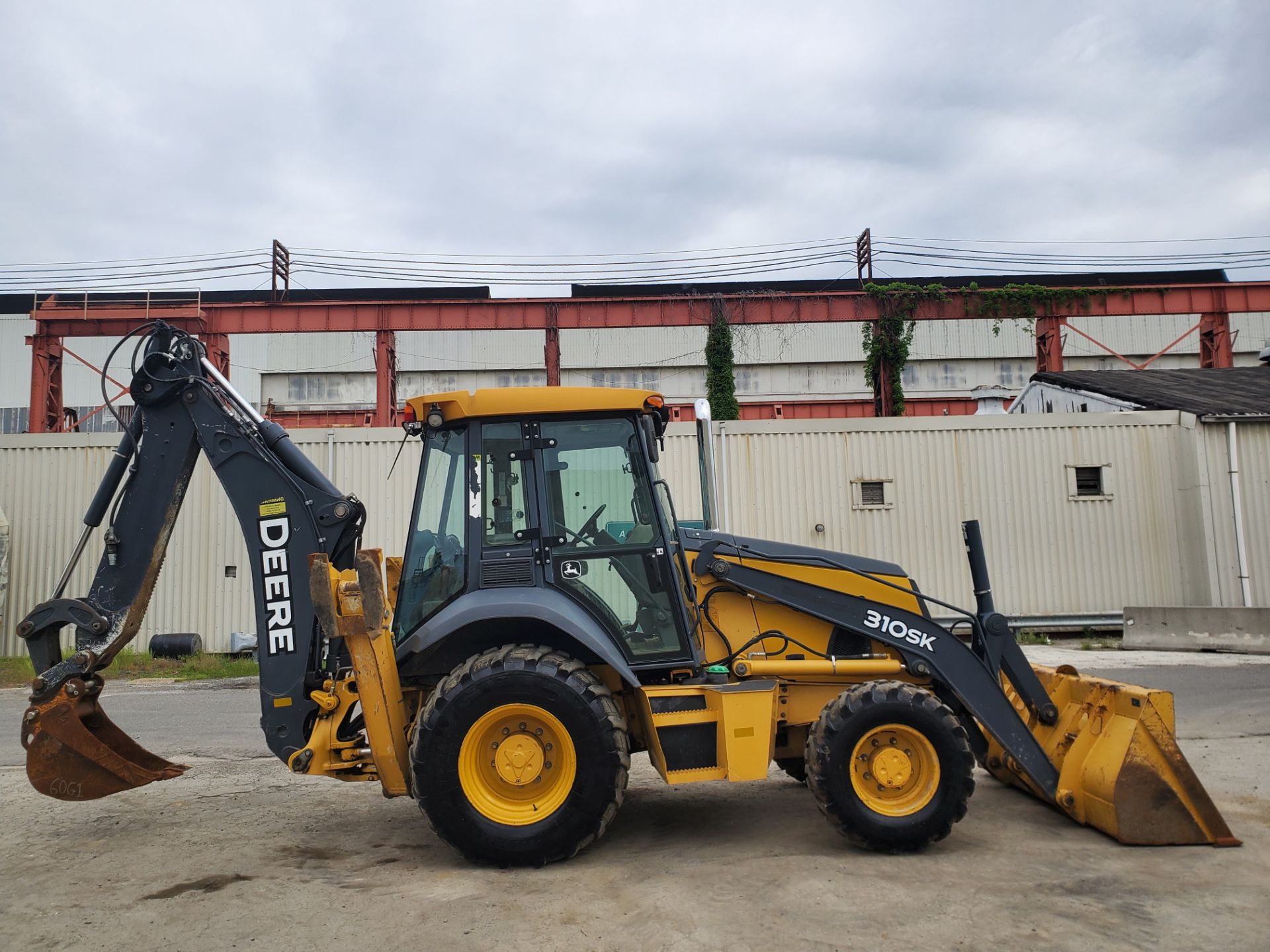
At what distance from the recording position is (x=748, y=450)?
16.0m

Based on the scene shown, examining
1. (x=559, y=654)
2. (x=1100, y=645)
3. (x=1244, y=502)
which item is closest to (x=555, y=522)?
(x=559, y=654)

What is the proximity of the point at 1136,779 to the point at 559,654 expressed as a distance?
3.01 meters

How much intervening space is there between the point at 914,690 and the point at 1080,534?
1255 cm

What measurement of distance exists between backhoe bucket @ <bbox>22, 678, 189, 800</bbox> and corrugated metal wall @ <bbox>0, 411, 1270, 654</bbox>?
1010cm

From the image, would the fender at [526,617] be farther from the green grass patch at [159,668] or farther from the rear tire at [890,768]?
the green grass patch at [159,668]

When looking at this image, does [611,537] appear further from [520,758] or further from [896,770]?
[896,770]

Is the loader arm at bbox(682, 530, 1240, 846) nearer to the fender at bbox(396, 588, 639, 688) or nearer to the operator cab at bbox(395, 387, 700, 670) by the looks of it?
the operator cab at bbox(395, 387, 700, 670)

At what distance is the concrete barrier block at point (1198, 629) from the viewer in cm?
1330

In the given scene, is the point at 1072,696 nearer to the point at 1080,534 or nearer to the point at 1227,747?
the point at 1227,747

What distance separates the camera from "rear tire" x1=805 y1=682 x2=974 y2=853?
4.70m

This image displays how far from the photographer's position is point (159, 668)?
45.7 ft

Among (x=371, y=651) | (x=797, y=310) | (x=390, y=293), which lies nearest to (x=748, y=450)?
(x=797, y=310)

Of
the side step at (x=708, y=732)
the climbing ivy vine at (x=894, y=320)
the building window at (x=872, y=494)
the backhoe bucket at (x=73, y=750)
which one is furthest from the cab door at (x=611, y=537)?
the climbing ivy vine at (x=894, y=320)

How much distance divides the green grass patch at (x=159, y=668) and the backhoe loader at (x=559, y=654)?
8755 millimetres
